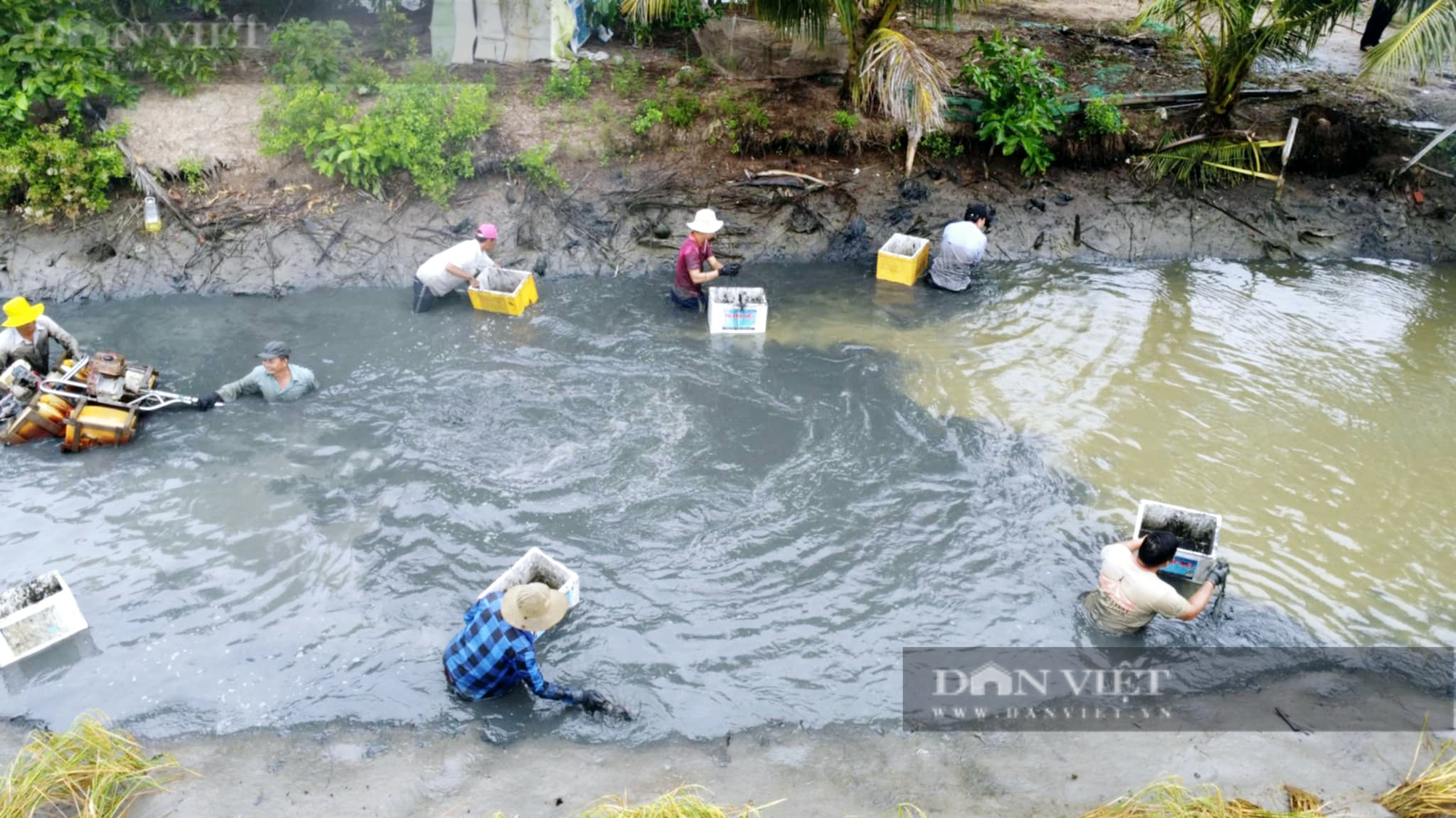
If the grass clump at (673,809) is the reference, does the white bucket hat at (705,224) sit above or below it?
above

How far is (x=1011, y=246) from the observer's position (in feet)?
39.3

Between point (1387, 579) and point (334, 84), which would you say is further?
point (334, 84)

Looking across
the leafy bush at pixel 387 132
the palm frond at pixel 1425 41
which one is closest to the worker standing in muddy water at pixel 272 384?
the leafy bush at pixel 387 132

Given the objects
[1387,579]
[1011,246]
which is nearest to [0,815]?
[1387,579]

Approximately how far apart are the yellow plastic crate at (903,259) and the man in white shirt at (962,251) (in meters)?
0.24

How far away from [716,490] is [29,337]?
6.53m

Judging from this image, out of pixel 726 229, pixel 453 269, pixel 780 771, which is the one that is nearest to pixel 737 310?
pixel 726 229

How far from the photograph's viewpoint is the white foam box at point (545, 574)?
6.44 m

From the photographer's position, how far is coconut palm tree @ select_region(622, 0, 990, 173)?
10297 mm

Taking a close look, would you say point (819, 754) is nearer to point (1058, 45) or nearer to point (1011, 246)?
point (1011, 246)

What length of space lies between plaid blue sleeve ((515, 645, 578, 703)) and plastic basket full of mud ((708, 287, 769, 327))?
5.00 m

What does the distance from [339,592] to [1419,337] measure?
11.2 meters

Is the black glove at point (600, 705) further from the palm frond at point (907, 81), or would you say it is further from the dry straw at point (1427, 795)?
the palm frond at point (907, 81)

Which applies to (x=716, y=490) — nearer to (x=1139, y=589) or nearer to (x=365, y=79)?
(x=1139, y=589)
